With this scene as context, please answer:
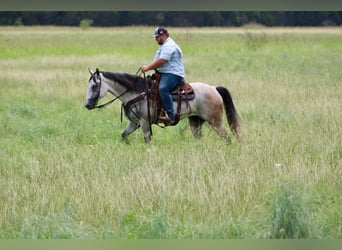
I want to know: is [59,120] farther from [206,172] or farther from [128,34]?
[128,34]

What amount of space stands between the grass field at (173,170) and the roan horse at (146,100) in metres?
0.30

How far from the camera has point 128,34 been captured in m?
32.3

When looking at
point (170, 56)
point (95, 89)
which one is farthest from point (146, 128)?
point (170, 56)

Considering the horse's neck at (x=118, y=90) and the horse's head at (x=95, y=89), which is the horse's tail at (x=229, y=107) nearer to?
the horse's neck at (x=118, y=90)

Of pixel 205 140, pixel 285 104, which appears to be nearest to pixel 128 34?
pixel 285 104

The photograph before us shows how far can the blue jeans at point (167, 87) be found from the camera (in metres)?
7.57

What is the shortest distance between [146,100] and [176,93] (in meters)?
0.46

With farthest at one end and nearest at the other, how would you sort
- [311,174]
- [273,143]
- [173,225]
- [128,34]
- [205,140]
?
[128,34] < [205,140] < [273,143] < [311,174] < [173,225]

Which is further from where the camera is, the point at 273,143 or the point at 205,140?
the point at 205,140

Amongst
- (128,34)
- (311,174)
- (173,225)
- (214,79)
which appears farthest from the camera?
(128,34)

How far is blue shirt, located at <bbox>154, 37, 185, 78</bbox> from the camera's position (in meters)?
7.34

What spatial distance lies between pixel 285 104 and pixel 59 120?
427 centimetres

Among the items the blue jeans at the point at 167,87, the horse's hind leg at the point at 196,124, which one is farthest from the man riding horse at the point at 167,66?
the horse's hind leg at the point at 196,124

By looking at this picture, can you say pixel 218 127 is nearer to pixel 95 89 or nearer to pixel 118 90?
pixel 118 90
